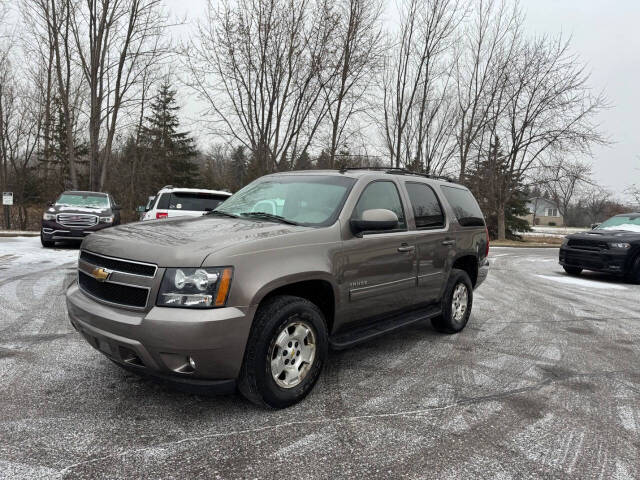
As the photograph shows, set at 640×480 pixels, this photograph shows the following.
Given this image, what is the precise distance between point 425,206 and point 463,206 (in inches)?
40.0

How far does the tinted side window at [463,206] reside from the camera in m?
5.19

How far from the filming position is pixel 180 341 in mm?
2562

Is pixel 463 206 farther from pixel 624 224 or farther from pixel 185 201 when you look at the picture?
pixel 624 224

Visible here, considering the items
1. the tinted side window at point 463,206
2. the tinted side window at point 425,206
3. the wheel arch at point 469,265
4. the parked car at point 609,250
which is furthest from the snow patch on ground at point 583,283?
the tinted side window at point 425,206

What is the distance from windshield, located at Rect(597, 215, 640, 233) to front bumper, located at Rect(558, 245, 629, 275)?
0.94m

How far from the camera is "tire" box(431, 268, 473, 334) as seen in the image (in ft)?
16.3

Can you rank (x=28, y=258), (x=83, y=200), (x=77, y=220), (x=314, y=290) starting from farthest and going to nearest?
(x=83, y=200), (x=77, y=220), (x=28, y=258), (x=314, y=290)

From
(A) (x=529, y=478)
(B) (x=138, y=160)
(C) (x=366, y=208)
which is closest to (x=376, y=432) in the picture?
(A) (x=529, y=478)

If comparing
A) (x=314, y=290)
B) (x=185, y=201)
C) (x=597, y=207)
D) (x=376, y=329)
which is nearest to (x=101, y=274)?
(x=314, y=290)

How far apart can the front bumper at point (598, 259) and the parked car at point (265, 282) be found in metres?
7.67

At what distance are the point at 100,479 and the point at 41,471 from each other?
1.11ft

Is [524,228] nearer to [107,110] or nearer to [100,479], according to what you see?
[107,110]

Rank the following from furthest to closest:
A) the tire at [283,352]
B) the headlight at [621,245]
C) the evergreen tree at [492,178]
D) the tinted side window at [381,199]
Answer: the evergreen tree at [492,178]
the headlight at [621,245]
the tinted side window at [381,199]
the tire at [283,352]

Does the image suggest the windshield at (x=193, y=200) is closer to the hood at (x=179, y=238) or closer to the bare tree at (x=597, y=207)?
the hood at (x=179, y=238)
